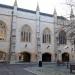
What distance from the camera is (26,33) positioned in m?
Result: 39.3

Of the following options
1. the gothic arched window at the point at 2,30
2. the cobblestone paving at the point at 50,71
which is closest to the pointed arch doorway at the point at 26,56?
the gothic arched window at the point at 2,30

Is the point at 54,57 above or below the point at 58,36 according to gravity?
below

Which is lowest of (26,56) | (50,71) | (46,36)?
(50,71)

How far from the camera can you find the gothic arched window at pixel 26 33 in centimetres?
3872

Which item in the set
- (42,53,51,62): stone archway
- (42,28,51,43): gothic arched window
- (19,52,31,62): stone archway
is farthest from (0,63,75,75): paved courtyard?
(42,53,51,62): stone archway

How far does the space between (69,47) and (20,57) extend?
1268cm

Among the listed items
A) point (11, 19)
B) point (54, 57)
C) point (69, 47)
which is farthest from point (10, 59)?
point (69, 47)

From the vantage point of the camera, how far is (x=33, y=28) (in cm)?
3997

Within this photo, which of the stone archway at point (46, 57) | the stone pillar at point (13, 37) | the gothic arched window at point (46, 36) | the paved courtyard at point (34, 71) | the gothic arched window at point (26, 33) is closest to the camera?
the paved courtyard at point (34, 71)

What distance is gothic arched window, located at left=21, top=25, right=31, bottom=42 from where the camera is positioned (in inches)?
1524

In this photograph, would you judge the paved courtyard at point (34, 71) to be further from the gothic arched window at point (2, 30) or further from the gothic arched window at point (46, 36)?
the gothic arched window at point (46, 36)

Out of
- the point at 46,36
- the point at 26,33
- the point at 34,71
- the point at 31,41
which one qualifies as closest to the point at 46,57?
the point at 46,36

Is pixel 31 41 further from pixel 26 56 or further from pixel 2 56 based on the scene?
pixel 2 56

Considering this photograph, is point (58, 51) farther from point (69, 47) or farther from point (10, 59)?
point (10, 59)
